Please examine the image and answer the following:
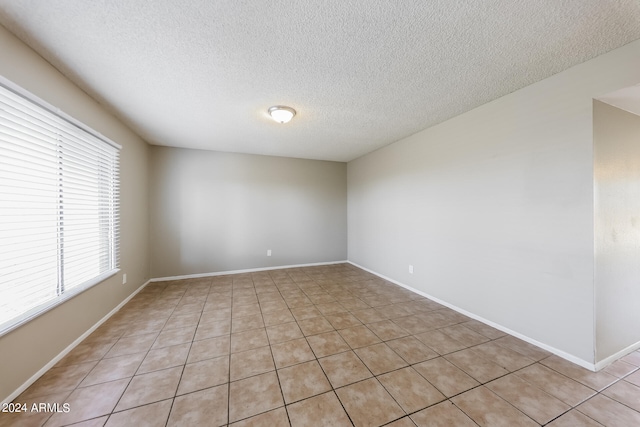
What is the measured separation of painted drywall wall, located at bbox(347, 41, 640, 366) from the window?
400 centimetres

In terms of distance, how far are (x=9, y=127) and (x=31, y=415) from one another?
1.84 meters

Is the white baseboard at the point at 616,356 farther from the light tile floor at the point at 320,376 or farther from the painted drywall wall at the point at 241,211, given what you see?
the painted drywall wall at the point at 241,211

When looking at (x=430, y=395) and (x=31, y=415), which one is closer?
(x=31, y=415)

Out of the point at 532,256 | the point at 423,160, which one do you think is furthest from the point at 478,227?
the point at 423,160

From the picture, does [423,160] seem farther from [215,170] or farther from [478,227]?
[215,170]

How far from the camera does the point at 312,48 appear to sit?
5.46ft

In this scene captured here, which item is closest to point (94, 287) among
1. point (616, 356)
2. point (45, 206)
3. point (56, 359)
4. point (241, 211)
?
point (56, 359)

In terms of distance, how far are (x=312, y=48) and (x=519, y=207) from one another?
240 cm

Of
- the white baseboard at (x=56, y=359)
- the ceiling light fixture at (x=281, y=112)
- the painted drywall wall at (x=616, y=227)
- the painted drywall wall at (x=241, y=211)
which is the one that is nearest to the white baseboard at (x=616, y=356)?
the painted drywall wall at (x=616, y=227)

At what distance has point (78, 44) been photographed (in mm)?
1603

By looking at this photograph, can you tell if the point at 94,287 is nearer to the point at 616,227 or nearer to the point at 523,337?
the point at 523,337

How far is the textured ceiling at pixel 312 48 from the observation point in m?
1.34

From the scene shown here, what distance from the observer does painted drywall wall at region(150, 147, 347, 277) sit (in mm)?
4098

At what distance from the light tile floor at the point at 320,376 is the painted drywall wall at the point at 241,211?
1597mm
